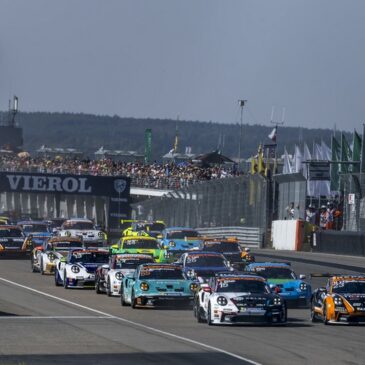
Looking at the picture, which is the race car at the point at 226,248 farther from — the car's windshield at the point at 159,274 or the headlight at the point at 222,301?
the headlight at the point at 222,301

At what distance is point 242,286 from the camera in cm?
2617

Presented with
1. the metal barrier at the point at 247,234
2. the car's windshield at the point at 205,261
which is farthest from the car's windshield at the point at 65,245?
the metal barrier at the point at 247,234

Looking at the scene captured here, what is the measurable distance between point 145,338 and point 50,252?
2056 centimetres

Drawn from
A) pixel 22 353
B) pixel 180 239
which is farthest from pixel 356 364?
pixel 180 239

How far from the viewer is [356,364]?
18562mm

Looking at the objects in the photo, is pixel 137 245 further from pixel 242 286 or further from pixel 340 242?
pixel 242 286

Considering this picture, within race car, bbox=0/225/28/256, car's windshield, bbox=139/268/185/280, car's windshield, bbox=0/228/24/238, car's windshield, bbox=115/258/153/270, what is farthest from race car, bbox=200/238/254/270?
car's windshield, bbox=139/268/185/280

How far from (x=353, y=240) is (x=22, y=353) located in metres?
32.6

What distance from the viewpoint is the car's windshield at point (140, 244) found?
4409cm

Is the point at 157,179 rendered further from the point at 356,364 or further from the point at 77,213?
the point at 356,364

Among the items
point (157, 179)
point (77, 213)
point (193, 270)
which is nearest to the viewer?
point (193, 270)

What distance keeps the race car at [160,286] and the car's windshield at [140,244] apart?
13874 millimetres

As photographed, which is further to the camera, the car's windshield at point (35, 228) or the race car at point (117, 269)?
the car's windshield at point (35, 228)

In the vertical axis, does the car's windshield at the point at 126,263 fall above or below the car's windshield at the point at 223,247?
below
